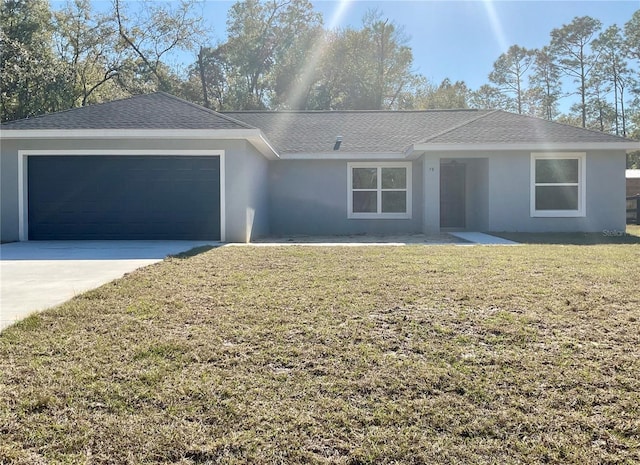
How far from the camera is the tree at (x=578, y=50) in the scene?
36.3m

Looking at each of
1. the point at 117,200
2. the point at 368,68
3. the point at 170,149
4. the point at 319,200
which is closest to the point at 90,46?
the point at 368,68

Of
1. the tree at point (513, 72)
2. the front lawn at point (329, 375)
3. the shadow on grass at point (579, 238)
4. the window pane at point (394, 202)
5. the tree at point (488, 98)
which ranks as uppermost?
the tree at point (513, 72)

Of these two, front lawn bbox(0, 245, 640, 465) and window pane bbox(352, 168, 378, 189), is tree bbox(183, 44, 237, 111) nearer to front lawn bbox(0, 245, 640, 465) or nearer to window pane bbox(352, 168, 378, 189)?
window pane bbox(352, 168, 378, 189)

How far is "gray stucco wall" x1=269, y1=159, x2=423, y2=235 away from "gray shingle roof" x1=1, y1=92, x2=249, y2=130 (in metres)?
3.46

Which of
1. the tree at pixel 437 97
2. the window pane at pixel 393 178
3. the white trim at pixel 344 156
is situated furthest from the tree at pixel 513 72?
the white trim at pixel 344 156

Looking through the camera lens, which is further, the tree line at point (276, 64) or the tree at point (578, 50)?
the tree at point (578, 50)

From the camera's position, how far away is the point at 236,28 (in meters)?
32.6

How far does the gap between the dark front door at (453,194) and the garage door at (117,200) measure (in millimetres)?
8332

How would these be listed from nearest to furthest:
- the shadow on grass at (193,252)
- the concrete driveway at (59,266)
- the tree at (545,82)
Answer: the concrete driveway at (59,266), the shadow on grass at (193,252), the tree at (545,82)

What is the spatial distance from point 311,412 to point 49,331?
2462 millimetres

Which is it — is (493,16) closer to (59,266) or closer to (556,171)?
(556,171)

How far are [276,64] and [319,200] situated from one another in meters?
21.2

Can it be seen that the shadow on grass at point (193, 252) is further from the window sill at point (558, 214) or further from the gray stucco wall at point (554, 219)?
the window sill at point (558, 214)

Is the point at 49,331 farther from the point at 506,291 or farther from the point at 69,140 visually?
the point at 69,140
